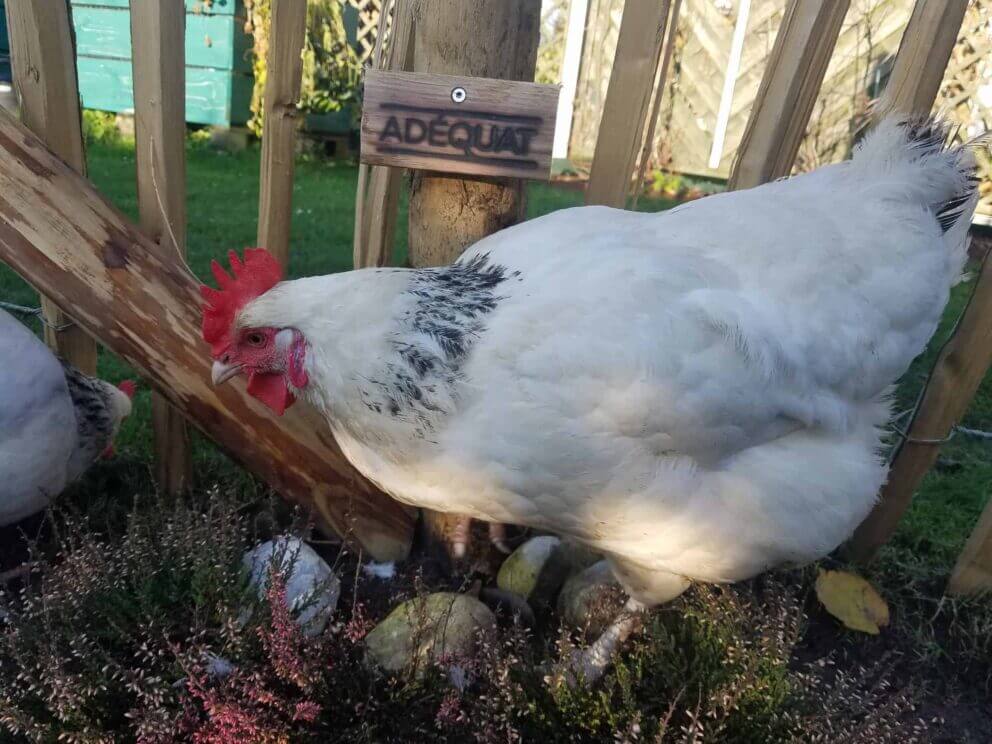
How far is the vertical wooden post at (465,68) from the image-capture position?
5.11 feet

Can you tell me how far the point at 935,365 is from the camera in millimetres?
1914

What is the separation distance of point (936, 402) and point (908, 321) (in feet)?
1.62

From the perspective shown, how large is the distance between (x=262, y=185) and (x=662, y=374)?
1.21 meters

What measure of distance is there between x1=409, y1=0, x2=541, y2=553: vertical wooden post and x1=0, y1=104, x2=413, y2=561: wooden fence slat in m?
0.58

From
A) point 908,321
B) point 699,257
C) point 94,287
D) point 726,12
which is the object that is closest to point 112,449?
point 94,287

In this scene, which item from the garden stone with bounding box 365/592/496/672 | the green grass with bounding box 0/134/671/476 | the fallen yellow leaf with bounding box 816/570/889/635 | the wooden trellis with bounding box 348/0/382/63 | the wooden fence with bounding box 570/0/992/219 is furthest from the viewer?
the wooden trellis with bounding box 348/0/382/63

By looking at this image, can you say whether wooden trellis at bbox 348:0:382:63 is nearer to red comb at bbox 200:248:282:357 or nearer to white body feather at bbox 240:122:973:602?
red comb at bbox 200:248:282:357

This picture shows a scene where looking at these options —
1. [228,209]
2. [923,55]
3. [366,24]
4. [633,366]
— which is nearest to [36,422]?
[633,366]

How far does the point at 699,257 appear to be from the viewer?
146 centimetres

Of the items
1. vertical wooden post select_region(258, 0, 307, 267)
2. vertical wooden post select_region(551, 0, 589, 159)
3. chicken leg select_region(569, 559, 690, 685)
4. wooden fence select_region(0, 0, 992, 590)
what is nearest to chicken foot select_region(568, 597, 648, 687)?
chicken leg select_region(569, 559, 690, 685)

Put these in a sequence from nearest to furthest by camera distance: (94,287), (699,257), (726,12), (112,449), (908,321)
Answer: (699,257)
(908,321)
(94,287)
(112,449)
(726,12)

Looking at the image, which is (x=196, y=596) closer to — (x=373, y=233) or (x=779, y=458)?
(x=373, y=233)

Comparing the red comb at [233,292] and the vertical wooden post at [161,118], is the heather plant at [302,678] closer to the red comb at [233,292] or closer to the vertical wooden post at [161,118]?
the red comb at [233,292]

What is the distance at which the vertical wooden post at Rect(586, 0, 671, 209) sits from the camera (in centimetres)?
165
